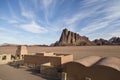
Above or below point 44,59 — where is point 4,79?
below

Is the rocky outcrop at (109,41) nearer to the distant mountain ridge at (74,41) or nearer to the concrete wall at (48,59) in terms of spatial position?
the distant mountain ridge at (74,41)

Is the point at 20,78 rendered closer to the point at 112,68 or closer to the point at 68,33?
the point at 112,68

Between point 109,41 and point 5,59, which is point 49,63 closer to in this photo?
point 5,59

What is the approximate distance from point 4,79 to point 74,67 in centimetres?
870

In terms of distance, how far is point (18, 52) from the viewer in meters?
36.1

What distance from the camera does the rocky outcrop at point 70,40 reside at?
439 feet

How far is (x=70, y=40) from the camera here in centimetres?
13675

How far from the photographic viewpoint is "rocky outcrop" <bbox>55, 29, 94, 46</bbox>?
134m

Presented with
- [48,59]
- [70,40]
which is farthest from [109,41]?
[48,59]

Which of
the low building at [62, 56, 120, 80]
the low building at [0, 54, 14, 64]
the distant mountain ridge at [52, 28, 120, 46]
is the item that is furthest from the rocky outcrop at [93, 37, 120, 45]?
the low building at [62, 56, 120, 80]

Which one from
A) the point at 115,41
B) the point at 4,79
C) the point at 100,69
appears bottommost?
the point at 4,79

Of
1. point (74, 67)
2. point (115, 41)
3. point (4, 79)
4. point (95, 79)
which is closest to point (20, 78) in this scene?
point (4, 79)

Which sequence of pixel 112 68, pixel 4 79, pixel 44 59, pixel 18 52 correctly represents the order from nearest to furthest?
pixel 112 68, pixel 4 79, pixel 44 59, pixel 18 52

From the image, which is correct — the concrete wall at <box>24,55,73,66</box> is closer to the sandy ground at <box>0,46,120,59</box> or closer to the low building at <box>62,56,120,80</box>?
the low building at <box>62,56,120,80</box>
